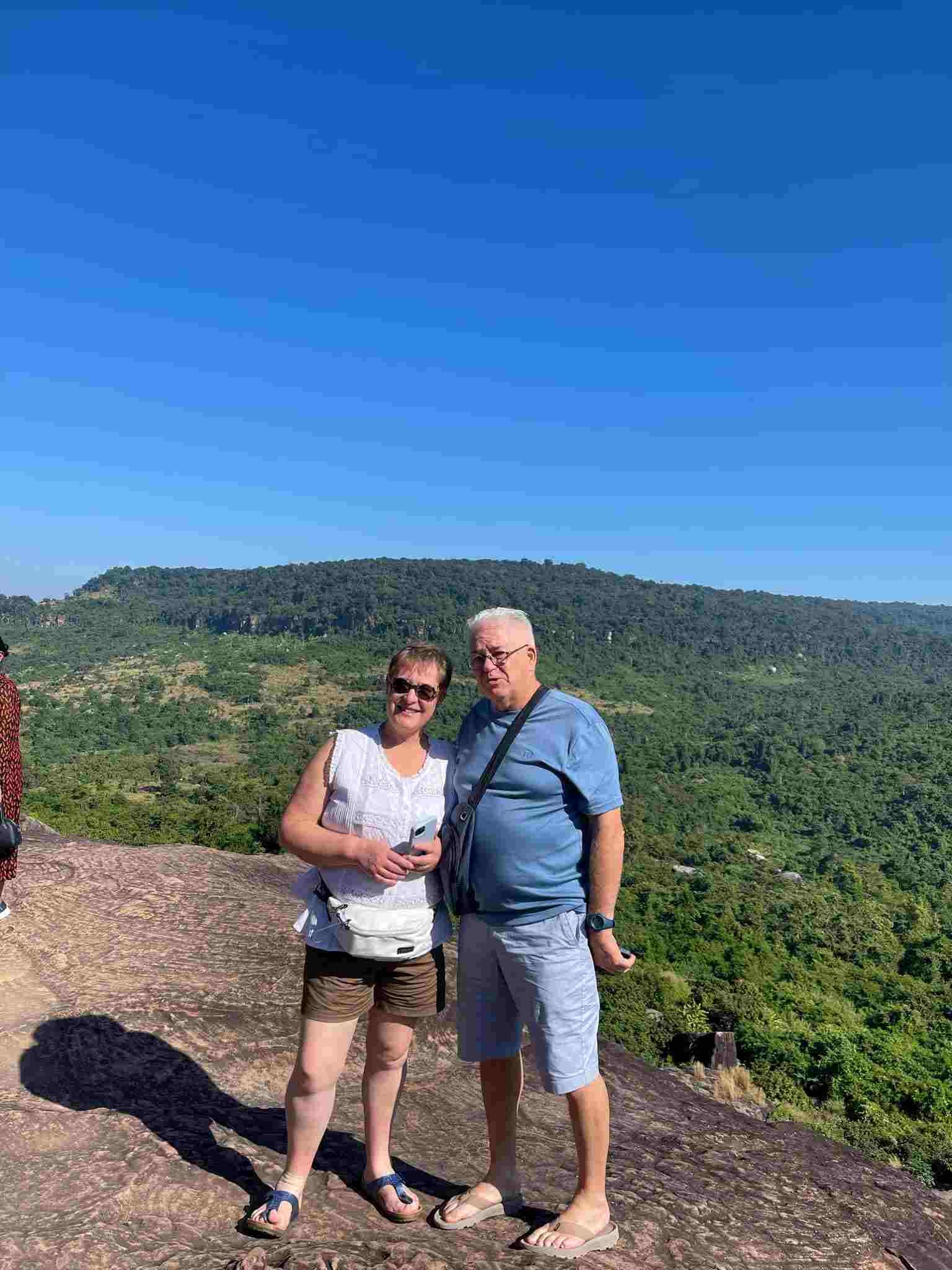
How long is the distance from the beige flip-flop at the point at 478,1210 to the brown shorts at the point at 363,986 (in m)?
0.72

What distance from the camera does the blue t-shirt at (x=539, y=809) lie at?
2.83 meters

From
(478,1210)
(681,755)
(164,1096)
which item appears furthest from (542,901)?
(681,755)

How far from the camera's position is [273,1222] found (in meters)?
2.86

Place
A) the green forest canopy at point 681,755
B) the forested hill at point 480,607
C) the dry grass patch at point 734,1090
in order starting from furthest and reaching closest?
the forested hill at point 480,607, the green forest canopy at point 681,755, the dry grass patch at point 734,1090

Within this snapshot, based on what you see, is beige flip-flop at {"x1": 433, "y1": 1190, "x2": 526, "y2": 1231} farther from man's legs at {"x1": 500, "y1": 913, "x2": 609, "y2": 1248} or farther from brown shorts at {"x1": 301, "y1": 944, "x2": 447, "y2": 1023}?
brown shorts at {"x1": 301, "y1": 944, "x2": 447, "y2": 1023}

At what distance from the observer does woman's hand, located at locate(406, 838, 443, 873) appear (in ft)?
9.20

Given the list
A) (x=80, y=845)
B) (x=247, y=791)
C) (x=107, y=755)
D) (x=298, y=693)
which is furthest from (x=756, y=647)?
(x=80, y=845)

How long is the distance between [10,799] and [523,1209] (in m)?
3.10

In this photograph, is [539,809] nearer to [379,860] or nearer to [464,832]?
[464,832]

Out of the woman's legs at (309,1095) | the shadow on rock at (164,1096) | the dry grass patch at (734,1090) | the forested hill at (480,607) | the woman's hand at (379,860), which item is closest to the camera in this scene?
the woman's hand at (379,860)

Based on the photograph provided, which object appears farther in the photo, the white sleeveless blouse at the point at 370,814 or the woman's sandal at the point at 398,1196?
the woman's sandal at the point at 398,1196

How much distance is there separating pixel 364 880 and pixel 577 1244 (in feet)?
4.87

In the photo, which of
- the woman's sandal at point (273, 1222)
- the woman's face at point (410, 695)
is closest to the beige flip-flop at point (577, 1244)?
the woman's sandal at point (273, 1222)

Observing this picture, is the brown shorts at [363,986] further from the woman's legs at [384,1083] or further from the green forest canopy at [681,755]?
the green forest canopy at [681,755]
